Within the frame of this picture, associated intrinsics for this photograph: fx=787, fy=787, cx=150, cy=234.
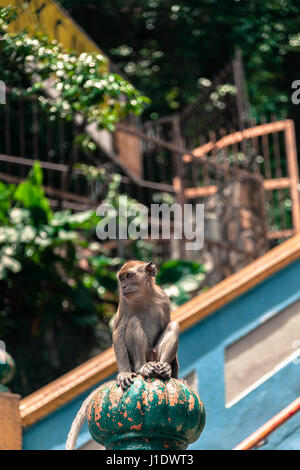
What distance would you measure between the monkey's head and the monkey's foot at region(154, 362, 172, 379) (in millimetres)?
550

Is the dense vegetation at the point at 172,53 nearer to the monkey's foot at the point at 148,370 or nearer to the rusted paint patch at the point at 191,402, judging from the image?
the monkey's foot at the point at 148,370

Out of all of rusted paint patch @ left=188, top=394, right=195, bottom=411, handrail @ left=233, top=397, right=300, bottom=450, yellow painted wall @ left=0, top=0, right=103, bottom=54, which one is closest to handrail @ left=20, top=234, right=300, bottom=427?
handrail @ left=233, top=397, right=300, bottom=450

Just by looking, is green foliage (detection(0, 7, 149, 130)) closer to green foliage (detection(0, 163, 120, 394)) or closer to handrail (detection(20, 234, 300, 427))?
handrail (detection(20, 234, 300, 427))

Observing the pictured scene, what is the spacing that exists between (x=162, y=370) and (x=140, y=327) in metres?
0.56

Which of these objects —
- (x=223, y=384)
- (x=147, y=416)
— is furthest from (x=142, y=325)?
(x=223, y=384)

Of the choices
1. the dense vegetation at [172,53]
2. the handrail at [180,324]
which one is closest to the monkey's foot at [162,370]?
the handrail at [180,324]

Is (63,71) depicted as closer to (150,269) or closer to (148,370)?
(150,269)

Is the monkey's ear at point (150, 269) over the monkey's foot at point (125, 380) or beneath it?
over

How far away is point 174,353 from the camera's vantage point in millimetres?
4574

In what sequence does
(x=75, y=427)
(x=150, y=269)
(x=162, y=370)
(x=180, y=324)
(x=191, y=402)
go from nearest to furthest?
(x=191, y=402)
(x=162, y=370)
(x=75, y=427)
(x=150, y=269)
(x=180, y=324)

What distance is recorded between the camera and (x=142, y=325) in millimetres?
4742

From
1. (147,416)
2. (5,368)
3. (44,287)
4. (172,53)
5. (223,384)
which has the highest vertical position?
(172,53)

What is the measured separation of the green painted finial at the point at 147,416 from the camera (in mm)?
3963

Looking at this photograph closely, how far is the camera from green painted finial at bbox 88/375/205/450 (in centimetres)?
396
